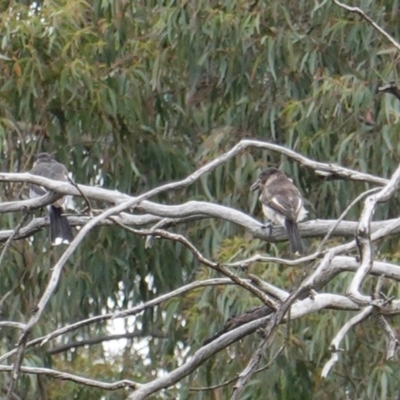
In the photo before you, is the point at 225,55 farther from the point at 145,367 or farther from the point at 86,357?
the point at 86,357

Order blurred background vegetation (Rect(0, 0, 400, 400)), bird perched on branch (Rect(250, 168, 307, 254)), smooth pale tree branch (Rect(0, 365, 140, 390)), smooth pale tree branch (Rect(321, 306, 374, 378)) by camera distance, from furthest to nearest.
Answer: blurred background vegetation (Rect(0, 0, 400, 400)) → bird perched on branch (Rect(250, 168, 307, 254)) → smooth pale tree branch (Rect(0, 365, 140, 390)) → smooth pale tree branch (Rect(321, 306, 374, 378))

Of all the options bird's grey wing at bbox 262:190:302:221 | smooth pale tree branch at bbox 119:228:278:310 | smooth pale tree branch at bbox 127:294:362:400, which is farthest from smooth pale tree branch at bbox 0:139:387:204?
bird's grey wing at bbox 262:190:302:221

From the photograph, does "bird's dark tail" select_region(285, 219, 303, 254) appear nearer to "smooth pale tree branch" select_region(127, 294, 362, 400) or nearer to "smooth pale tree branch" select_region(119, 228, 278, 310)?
"smooth pale tree branch" select_region(127, 294, 362, 400)

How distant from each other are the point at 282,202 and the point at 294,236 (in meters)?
0.67

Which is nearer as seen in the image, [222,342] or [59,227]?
[222,342]

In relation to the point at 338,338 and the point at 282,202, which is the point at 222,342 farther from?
the point at 282,202

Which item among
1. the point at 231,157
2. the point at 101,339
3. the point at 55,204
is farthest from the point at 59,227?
the point at 101,339

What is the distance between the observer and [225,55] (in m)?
7.25

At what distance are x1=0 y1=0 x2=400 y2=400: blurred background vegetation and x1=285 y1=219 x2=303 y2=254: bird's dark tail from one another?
1.15 metres

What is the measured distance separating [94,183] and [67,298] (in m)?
0.64

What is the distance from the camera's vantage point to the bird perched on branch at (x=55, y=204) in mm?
5762

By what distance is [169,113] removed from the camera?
25.7 ft

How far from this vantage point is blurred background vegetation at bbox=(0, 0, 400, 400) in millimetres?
6855

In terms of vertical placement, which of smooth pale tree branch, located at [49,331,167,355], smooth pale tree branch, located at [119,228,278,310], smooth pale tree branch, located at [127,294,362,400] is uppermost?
smooth pale tree branch, located at [119,228,278,310]
